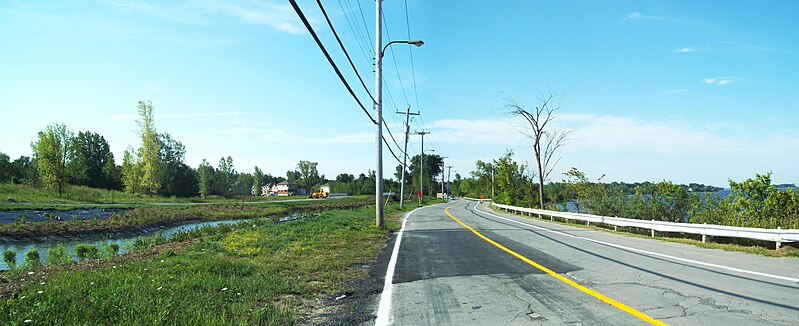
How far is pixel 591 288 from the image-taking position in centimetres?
682

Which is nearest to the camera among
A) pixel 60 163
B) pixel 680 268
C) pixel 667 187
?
pixel 680 268

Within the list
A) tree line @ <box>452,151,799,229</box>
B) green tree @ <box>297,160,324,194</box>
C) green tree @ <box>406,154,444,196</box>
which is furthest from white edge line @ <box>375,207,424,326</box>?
green tree @ <box>297,160,324,194</box>

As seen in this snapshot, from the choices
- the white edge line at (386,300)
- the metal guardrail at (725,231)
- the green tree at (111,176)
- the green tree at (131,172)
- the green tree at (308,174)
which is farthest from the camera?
the green tree at (308,174)

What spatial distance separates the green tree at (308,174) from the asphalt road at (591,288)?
5550 inches

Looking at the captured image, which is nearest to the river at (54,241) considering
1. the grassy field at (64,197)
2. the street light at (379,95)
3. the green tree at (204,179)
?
the street light at (379,95)

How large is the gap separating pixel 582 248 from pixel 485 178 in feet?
322

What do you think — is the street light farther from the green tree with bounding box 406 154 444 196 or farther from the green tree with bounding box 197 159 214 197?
the green tree with bounding box 406 154 444 196

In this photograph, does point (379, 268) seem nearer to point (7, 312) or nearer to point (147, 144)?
point (7, 312)

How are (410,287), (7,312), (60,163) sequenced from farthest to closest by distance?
(60,163) → (410,287) → (7,312)

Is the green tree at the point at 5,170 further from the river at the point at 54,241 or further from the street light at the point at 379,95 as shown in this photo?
the street light at the point at 379,95

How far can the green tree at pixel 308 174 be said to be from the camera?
149238mm

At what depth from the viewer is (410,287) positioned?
734cm

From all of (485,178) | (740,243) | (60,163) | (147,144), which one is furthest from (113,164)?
(740,243)

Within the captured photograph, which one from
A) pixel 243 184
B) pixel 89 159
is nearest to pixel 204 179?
pixel 89 159
